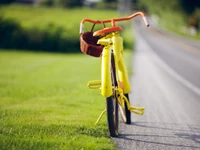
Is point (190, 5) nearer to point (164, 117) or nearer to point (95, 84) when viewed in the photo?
point (164, 117)

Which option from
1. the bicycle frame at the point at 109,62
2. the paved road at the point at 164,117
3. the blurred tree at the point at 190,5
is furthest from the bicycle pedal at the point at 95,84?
the blurred tree at the point at 190,5

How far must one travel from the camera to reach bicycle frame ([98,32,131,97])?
571 centimetres

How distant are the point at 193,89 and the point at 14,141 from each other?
6895mm

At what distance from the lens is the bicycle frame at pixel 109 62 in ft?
18.7

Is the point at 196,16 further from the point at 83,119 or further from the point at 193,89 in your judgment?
the point at 83,119

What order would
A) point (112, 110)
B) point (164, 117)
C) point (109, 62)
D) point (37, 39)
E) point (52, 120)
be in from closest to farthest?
1. point (112, 110)
2. point (109, 62)
3. point (52, 120)
4. point (164, 117)
5. point (37, 39)

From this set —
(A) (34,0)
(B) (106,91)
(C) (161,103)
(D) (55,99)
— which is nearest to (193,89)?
(C) (161,103)

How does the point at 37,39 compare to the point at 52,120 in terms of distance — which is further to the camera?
the point at 37,39

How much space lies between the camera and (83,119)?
6730 millimetres

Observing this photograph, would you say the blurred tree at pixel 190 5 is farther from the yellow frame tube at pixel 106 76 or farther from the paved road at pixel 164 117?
the yellow frame tube at pixel 106 76

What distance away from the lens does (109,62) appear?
5789mm

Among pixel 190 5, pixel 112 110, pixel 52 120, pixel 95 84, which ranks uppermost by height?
pixel 95 84

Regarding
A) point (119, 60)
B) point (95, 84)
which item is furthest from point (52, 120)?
point (119, 60)

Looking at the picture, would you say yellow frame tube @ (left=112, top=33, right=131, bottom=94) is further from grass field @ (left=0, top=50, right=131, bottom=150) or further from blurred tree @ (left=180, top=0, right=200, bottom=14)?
blurred tree @ (left=180, top=0, right=200, bottom=14)
